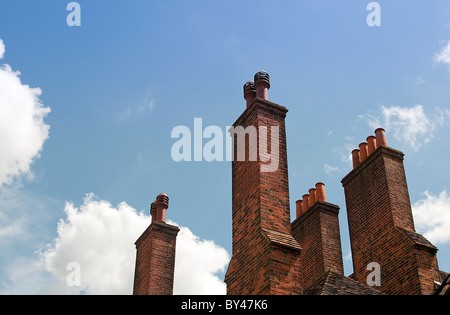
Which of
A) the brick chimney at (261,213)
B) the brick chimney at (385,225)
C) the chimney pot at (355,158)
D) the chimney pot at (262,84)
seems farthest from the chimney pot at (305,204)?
the chimney pot at (262,84)

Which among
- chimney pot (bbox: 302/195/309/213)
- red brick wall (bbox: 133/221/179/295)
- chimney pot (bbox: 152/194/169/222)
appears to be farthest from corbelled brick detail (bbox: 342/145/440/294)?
chimney pot (bbox: 152/194/169/222)

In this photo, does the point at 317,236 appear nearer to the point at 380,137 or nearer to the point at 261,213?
the point at 380,137

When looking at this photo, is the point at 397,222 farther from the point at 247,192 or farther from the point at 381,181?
the point at 247,192

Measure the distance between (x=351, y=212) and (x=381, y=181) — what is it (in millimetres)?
1338

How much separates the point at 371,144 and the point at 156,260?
6.54 m

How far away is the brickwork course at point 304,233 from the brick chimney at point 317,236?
0.03m

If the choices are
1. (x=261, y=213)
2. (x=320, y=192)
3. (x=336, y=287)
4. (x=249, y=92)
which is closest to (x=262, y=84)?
(x=249, y=92)

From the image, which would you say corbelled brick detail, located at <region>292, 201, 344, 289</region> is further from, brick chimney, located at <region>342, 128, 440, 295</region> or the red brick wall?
the red brick wall

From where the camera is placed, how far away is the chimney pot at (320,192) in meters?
15.1

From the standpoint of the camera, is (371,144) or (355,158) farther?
(355,158)

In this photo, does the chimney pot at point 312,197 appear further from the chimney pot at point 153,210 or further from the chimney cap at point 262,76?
the chimney cap at point 262,76

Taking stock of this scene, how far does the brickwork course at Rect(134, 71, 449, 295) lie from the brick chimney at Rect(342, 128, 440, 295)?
23mm

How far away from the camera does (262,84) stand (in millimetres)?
10641
